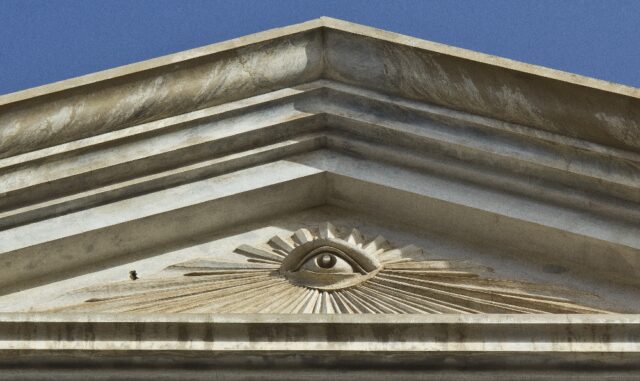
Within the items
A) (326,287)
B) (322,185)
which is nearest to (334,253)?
(326,287)

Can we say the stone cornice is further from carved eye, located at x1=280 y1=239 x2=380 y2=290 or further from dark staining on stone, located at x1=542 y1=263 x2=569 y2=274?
carved eye, located at x1=280 y1=239 x2=380 y2=290

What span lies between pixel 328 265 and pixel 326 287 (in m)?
0.17

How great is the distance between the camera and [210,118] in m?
13.6

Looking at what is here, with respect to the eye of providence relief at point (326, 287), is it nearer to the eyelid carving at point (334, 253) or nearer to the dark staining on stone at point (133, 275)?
the eyelid carving at point (334, 253)

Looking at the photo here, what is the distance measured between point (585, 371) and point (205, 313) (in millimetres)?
2074

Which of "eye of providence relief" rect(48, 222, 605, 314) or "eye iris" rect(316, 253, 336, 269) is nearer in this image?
"eye of providence relief" rect(48, 222, 605, 314)

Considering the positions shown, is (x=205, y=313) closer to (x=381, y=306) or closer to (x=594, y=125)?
(x=381, y=306)

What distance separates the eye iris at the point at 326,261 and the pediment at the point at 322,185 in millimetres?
18

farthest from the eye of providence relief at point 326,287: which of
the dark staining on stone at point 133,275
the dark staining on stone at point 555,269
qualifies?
the dark staining on stone at point 555,269

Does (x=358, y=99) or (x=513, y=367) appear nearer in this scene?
(x=513, y=367)

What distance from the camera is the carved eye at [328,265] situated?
1286cm

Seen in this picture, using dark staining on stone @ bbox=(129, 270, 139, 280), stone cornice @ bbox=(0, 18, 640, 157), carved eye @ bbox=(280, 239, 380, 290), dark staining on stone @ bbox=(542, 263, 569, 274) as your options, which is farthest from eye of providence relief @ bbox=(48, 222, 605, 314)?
stone cornice @ bbox=(0, 18, 640, 157)

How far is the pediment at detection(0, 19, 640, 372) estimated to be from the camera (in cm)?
1288

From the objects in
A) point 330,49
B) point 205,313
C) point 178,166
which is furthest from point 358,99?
point 205,313
